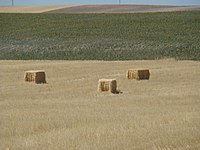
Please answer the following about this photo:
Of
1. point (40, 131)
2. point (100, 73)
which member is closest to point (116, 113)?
point (40, 131)

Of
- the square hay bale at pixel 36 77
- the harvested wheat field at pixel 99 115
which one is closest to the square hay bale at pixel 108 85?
the harvested wheat field at pixel 99 115

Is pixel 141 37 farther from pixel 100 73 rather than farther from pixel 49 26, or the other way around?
pixel 100 73

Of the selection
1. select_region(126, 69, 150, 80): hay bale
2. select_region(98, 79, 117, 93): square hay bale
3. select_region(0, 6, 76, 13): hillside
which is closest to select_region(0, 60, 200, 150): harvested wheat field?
select_region(98, 79, 117, 93): square hay bale

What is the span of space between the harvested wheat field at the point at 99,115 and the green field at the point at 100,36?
1657cm

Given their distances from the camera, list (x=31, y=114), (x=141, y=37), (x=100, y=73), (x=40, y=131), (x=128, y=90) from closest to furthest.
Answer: (x=40, y=131) → (x=31, y=114) → (x=128, y=90) → (x=100, y=73) → (x=141, y=37)

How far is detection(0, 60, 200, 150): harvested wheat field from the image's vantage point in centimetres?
921

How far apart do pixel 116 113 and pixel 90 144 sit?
3.47m

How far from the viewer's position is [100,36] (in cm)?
4575

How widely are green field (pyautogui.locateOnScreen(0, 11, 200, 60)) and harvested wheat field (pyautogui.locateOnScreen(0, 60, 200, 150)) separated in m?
16.6

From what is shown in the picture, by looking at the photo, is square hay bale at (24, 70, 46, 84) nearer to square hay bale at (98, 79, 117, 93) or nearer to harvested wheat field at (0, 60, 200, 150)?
harvested wheat field at (0, 60, 200, 150)

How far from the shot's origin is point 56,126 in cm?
1075

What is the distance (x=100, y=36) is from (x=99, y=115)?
3393 centimetres

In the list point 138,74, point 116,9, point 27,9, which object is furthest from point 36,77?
point 27,9

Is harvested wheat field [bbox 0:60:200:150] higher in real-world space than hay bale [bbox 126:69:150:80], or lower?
higher
